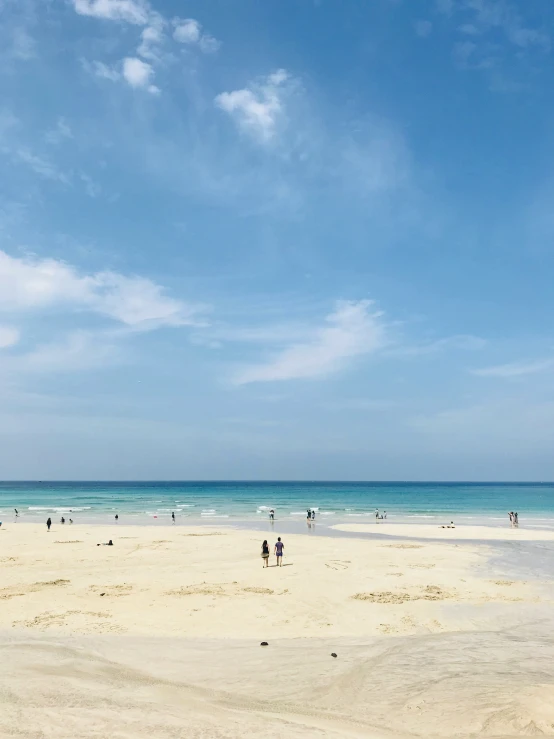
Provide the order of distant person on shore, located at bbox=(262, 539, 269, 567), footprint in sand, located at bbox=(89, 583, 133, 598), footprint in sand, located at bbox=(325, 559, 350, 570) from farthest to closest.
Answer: footprint in sand, located at bbox=(325, 559, 350, 570) → distant person on shore, located at bbox=(262, 539, 269, 567) → footprint in sand, located at bbox=(89, 583, 133, 598)

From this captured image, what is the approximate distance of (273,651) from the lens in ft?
48.9

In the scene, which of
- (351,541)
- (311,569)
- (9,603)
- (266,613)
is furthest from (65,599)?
(351,541)

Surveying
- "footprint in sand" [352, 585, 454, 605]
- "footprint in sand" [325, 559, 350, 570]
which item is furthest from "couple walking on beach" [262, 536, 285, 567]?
"footprint in sand" [352, 585, 454, 605]

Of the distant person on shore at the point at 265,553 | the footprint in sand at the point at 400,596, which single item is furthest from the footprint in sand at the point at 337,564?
the footprint in sand at the point at 400,596

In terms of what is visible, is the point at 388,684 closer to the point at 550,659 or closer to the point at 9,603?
the point at 550,659

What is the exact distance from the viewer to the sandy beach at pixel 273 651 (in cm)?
1021

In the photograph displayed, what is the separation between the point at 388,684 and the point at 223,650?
4.96m

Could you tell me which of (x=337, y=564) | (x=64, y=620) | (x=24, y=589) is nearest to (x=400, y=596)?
(x=337, y=564)

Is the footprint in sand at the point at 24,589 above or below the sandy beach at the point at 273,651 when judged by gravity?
below

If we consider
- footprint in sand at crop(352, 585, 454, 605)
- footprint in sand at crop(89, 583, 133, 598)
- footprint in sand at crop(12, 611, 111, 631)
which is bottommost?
Result: footprint in sand at crop(89, 583, 133, 598)

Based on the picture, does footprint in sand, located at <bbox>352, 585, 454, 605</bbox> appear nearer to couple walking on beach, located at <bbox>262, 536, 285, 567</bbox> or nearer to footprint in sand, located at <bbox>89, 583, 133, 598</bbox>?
couple walking on beach, located at <bbox>262, 536, 285, 567</bbox>

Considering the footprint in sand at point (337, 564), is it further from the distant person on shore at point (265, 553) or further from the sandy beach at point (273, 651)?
the distant person on shore at point (265, 553)

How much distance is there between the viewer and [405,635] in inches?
653

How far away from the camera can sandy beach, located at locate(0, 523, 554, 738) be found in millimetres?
10211
